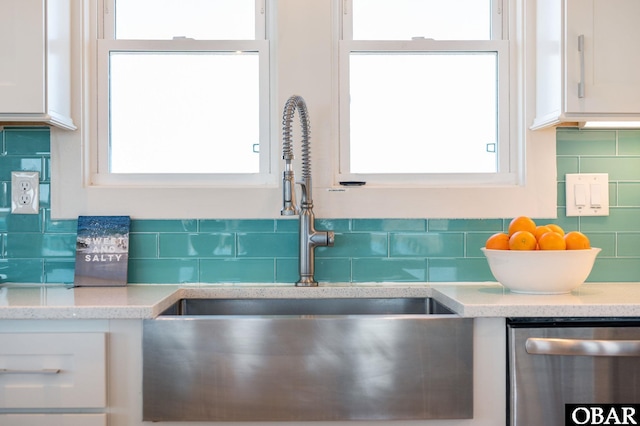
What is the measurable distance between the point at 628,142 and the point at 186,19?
1.56 meters

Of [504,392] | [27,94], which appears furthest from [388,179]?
[27,94]

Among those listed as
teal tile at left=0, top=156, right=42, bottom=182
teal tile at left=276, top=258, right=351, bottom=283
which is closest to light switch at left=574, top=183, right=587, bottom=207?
teal tile at left=276, top=258, right=351, bottom=283

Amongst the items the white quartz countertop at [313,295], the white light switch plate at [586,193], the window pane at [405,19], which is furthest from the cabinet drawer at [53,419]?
the white light switch plate at [586,193]

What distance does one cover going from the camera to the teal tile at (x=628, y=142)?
2055 millimetres

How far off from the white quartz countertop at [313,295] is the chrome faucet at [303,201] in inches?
3.4

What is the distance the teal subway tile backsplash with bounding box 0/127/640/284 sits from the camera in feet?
6.58

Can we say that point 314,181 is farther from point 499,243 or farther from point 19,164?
point 19,164

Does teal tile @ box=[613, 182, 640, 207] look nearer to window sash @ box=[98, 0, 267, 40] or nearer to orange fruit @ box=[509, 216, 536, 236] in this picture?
orange fruit @ box=[509, 216, 536, 236]

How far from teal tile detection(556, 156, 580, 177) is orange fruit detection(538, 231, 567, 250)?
0.46 m

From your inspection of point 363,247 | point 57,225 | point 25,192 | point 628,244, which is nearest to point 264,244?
point 363,247

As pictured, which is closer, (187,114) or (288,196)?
(288,196)

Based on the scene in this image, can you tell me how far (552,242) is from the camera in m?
1.64

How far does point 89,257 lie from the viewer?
195cm

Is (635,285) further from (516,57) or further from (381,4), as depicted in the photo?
(381,4)
